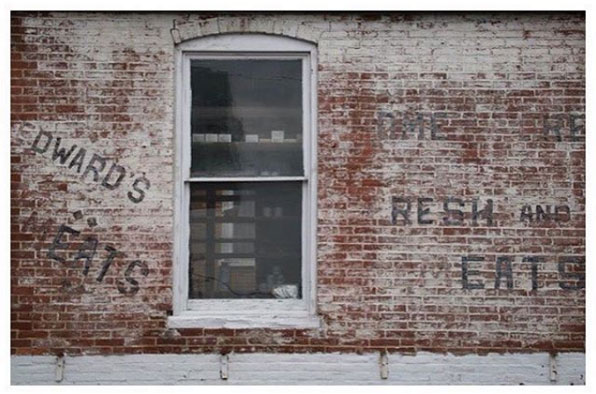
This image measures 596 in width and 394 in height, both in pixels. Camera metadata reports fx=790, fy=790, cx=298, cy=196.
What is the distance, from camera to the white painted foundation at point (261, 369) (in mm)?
6773

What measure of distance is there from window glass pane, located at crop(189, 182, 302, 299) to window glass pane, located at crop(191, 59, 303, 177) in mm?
197

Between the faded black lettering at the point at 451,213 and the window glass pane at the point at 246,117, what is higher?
the window glass pane at the point at 246,117

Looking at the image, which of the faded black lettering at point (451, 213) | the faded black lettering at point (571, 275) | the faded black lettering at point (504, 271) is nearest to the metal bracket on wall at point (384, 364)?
the faded black lettering at point (504, 271)

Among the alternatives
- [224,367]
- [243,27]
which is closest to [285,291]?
[224,367]

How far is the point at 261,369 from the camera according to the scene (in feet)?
22.3

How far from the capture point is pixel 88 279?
6.81 meters

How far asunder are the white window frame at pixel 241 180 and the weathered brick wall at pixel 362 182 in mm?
85

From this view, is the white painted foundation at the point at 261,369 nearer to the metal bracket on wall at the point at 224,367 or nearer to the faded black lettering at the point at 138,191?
the metal bracket on wall at the point at 224,367

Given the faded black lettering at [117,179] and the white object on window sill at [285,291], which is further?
the white object on window sill at [285,291]

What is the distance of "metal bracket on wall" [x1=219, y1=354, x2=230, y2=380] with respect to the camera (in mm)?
6773

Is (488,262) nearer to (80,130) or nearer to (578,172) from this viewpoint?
(578,172)

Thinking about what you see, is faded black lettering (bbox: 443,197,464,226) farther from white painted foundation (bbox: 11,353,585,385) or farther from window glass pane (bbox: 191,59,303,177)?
window glass pane (bbox: 191,59,303,177)

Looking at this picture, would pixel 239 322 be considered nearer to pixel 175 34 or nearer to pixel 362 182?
pixel 362 182

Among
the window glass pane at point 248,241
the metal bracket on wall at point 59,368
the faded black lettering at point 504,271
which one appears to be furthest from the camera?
the window glass pane at point 248,241
